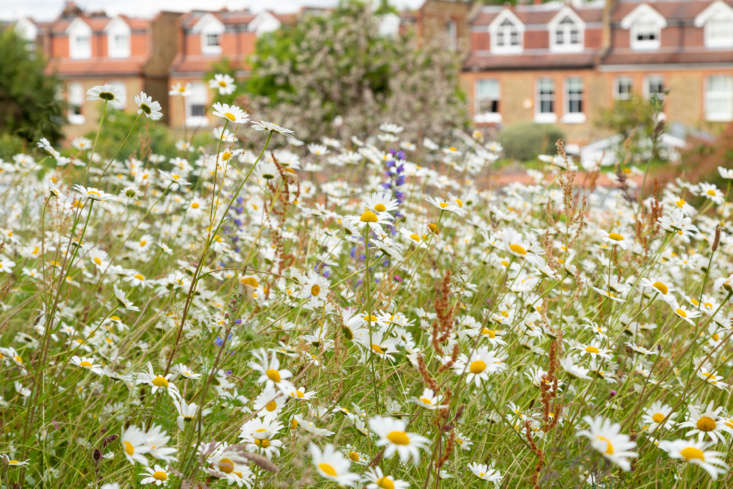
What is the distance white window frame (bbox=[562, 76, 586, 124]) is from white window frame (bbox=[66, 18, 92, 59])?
21789mm

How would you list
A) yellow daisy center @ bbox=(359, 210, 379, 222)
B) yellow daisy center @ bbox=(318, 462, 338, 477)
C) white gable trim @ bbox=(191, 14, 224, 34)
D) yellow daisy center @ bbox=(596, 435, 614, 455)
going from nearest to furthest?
1. yellow daisy center @ bbox=(318, 462, 338, 477)
2. yellow daisy center @ bbox=(596, 435, 614, 455)
3. yellow daisy center @ bbox=(359, 210, 379, 222)
4. white gable trim @ bbox=(191, 14, 224, 34)

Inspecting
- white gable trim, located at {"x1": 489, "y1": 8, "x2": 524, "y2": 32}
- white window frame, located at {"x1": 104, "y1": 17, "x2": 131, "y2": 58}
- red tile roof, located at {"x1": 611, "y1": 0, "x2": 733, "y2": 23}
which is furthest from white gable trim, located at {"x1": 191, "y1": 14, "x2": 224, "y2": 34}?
red tile roof, located at {"x1": 611, "y1": 0, "x2": 733, "y2": 23}

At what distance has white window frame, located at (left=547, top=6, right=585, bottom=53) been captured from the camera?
32188mm

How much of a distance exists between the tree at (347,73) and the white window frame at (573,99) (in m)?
17.3

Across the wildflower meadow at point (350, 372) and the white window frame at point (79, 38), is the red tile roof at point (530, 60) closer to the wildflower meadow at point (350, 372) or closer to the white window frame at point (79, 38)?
the white window frame at point (79, 38)

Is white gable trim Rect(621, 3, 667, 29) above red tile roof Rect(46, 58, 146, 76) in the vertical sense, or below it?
above

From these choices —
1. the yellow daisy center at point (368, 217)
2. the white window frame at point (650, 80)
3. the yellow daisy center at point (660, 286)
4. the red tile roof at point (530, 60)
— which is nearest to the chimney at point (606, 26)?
the red tile roof at point (530, 60)

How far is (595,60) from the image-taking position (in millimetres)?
31250

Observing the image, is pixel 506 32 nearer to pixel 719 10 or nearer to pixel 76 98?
pixel 719 10

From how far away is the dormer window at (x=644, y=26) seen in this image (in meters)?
31.0

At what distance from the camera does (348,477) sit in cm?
118

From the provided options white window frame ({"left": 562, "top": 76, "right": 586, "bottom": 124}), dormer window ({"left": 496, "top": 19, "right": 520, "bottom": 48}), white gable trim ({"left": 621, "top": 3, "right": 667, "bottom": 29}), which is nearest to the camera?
white gable trim ({"left": 621, "top": 3, "right": 667, "bottom": 29})

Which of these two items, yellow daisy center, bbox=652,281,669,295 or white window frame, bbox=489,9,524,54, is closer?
yellow daisy center, bbox=652,281,669,295

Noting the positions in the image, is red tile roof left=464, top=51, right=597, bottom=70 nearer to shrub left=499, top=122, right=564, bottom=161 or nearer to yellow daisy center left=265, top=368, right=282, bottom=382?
shrub left=499, top=122, right=564, bottom=161
